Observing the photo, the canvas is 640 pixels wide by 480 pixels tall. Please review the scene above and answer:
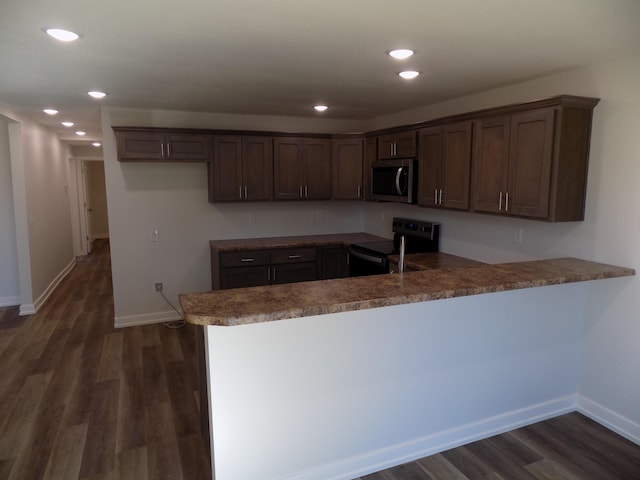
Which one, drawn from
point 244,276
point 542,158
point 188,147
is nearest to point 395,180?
point 542,158

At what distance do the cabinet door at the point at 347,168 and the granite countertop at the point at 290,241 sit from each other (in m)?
0.51

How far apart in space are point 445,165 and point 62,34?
111 inches

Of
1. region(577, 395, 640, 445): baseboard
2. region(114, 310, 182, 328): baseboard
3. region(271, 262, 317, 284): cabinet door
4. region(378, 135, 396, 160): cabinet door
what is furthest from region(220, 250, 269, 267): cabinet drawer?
region(577, 395, 640, 445): baseboard

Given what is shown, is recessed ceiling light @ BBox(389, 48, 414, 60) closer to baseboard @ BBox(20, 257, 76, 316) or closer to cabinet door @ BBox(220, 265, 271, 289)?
cabinet door @ BBox(220, 265, 271, 289)

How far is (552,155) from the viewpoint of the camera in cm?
A: 282

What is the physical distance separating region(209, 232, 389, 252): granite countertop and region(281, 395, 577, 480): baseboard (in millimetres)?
2561

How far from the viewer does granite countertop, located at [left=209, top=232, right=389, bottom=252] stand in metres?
4.83

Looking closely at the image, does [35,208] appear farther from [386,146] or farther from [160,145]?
[386,146]

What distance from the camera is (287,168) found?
16.7 feet

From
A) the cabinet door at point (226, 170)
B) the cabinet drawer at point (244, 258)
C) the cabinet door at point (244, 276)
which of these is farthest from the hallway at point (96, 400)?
the cabinet door at point (226, 170)

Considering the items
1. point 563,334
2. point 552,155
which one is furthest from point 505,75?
point 563,334

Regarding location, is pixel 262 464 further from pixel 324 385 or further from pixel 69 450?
pixel 69 450

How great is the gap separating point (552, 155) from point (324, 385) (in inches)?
78.8

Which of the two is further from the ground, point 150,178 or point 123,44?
point 123,44
